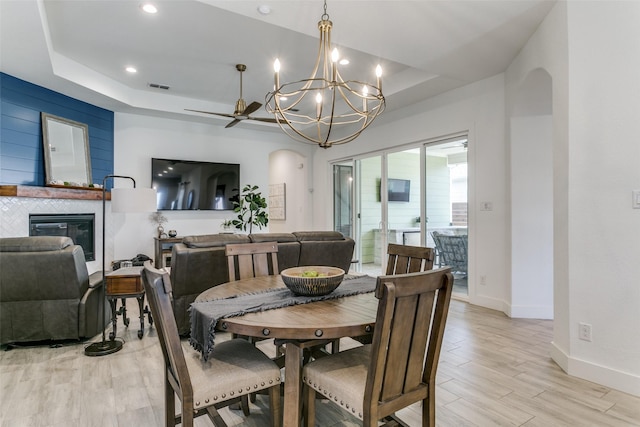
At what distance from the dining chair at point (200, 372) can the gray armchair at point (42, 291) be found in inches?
76.0

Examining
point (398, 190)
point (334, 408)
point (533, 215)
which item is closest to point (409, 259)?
point (334, 408)

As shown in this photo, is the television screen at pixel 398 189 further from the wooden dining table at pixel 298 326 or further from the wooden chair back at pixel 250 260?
the wooden dining table at pixel 298 326

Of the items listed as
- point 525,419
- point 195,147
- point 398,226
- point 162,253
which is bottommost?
point 525,419

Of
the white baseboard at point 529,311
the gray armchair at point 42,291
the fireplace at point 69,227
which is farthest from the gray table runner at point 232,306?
the fireplace at point 69,227

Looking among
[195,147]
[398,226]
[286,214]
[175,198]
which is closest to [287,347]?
[398,226]

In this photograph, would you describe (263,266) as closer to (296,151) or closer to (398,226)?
(398,226)

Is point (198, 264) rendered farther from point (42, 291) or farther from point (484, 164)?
point (484, 164)

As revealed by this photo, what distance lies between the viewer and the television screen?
555 cm

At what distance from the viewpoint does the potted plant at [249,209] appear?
6418 millimetres

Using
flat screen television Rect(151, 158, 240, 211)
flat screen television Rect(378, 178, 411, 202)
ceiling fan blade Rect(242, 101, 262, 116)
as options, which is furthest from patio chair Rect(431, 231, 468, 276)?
flat screen television Rect(151, 158, 240, 211)

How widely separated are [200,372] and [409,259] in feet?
5.03

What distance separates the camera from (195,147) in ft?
21.3

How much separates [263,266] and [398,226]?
3.57 m

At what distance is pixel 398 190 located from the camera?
18.8ft
